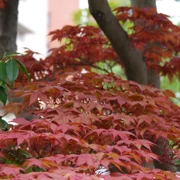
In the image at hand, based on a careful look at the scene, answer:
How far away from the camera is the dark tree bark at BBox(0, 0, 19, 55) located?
9.65ft

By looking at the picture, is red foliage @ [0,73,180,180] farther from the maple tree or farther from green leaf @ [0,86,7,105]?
green leaf @ [0,86,7,105]

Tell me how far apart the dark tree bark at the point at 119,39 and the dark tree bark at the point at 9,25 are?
0.72 meters

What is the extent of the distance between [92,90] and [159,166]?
77 centimetres

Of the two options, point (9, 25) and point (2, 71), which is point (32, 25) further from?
point (2, 71)

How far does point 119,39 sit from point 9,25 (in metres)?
0.81

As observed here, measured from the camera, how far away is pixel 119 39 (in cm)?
254

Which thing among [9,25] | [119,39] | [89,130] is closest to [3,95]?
[89,130]

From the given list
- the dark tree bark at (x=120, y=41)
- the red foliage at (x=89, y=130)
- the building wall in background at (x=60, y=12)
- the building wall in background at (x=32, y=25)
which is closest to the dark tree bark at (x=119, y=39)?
the dark tree bark at (x=120, y=41)

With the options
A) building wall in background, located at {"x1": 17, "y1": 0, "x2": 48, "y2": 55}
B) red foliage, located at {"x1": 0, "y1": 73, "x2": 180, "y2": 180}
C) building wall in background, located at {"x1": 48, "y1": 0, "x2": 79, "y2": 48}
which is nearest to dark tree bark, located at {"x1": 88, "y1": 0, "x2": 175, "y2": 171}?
red foliage, located at {"x1": 0, "y1": 73, "x2": 180, "y2": 180}

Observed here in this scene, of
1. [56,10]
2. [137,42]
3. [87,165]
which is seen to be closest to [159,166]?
[137,42]

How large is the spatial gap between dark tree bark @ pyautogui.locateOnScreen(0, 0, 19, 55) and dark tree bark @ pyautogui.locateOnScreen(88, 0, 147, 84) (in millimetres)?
718

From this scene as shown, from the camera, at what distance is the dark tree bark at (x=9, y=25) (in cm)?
294

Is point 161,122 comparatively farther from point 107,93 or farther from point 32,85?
point 32,85

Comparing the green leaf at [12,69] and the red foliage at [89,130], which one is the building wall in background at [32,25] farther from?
the green leaf at [12,69]
